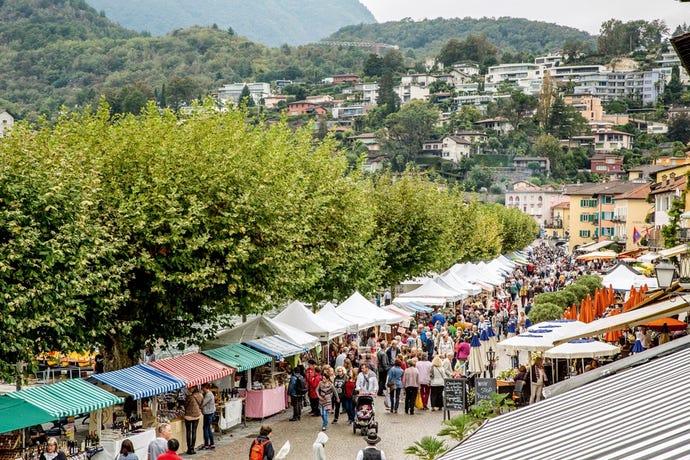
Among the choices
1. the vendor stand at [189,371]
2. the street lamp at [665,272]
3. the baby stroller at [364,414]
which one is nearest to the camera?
the baby stroller at [364,414]

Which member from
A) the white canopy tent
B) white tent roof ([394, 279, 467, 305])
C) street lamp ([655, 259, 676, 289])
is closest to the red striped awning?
the white canopy tent

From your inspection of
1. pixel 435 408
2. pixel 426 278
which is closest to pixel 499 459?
pixel 435 408

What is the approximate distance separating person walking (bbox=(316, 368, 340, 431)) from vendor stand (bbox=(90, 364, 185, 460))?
3170 mm

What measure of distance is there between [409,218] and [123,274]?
2372 cm

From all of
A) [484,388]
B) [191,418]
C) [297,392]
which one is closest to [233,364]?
[297,392]

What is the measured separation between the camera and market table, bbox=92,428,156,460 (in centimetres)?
1622

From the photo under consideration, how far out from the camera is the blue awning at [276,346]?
72.9 ft

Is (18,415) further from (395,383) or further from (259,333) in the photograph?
(395,383)

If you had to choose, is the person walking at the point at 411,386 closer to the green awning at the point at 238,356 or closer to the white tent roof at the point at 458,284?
the green awning at the point at 238,356

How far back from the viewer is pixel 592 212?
131375mm

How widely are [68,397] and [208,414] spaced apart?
3.71 m

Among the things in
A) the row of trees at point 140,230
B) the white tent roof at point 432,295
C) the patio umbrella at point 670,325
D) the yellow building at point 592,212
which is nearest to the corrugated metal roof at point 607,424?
the row of trees at point 140,230

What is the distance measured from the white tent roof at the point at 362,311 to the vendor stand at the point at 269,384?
469 centimetres

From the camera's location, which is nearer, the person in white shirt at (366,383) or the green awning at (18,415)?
the green awning at (18,415)
